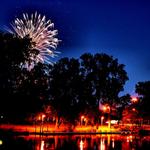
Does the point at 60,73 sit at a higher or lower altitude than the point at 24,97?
higher

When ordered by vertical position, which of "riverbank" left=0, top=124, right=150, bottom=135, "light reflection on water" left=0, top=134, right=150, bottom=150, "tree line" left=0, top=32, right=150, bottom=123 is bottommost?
"light reflection on water" left=0, top=134, right=150, bottom=150

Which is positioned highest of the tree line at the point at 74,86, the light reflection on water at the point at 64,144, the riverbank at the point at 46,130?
the tree line at the point at 74,86

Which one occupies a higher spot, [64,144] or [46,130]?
[46,130]

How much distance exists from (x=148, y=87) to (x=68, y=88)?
38557 millimetres

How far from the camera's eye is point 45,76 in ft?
357

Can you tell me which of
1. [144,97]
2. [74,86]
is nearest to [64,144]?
[74,86]

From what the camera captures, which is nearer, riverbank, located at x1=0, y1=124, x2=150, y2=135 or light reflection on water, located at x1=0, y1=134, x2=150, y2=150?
light reflection on water, located at x1=0, y1=134, x2=150, y2=150

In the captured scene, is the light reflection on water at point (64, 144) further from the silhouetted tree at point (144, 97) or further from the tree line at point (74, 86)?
the silhouetted tree at point (144, 97)

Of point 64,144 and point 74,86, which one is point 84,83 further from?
point 64,144

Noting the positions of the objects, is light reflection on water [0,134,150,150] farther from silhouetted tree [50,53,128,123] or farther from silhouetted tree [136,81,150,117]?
silhouetted tree [136,81,150,117]

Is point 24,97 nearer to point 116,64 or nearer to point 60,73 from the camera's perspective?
point 60,73

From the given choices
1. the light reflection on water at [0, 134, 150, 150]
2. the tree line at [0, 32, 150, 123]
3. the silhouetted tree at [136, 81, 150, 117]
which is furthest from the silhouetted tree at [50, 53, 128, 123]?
the light reflection on water at [0, 134, 150, 150]

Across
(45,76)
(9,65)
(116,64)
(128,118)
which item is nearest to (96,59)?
(116,64)

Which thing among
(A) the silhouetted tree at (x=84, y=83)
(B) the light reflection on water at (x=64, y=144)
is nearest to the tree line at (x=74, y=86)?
(A) the silhouetted tree at (x=84, y=83)
